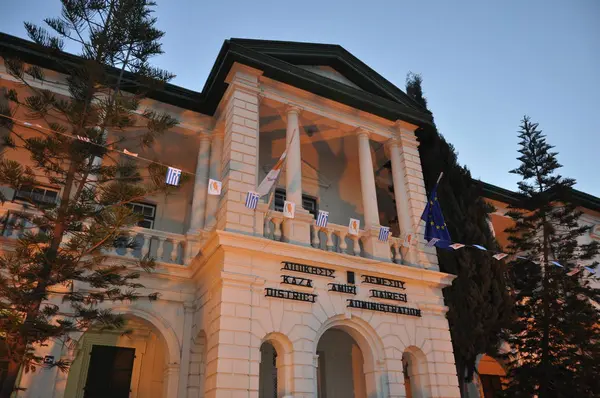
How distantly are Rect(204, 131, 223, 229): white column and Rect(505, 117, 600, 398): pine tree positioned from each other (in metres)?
8.94

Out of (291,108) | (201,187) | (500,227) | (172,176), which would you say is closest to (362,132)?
(291,108)

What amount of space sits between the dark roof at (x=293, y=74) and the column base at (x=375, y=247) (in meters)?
3.90

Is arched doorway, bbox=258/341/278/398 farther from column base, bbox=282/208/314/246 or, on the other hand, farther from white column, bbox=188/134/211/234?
white column, bbox=188/134/211/234

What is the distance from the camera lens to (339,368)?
13.5 m

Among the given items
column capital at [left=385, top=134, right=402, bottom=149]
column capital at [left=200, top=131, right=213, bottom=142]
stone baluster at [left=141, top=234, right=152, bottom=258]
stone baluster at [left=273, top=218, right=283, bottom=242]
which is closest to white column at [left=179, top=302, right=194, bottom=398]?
stone baluster at [left=141, top=234, right=152, bottom=258]

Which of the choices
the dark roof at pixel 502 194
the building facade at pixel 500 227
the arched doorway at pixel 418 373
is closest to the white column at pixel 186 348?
the arched doorway at pixel 418 373

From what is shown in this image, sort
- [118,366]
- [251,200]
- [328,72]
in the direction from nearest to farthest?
[251,200] < [118,366] < [328,72]

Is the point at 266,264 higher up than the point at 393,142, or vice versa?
the point at 393,142

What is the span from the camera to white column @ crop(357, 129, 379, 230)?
40.0ft

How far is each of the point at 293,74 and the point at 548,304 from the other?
9.82 m

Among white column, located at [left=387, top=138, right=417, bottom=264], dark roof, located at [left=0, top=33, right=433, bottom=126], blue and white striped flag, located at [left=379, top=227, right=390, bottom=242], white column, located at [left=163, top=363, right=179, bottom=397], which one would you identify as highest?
dark roof, located at [left=0, top=33, right=433, bottom=126]

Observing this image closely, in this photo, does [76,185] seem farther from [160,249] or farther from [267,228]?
[267,228]

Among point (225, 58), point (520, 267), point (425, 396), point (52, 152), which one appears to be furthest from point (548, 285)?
point (52, 152)

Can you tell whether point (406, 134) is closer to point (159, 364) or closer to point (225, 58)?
point (225, 58)
